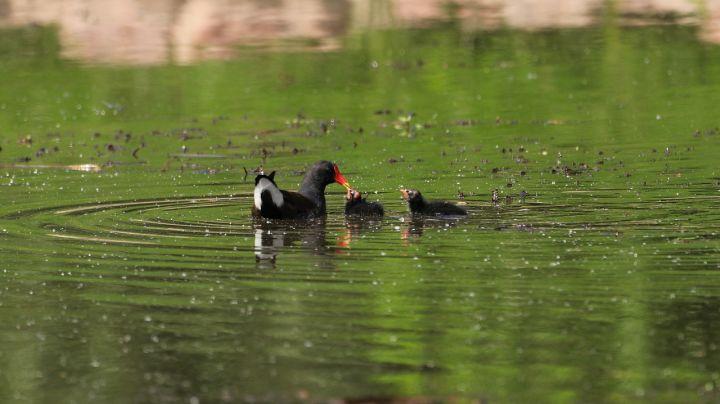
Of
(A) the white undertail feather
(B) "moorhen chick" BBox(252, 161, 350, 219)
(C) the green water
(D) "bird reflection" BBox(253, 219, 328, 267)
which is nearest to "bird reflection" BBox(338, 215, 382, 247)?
(C) the green water

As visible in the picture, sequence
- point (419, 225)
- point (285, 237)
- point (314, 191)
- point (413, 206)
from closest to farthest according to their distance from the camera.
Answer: point (285, 237)
point (419, 225)
point (413, 206)
point (314, 191)

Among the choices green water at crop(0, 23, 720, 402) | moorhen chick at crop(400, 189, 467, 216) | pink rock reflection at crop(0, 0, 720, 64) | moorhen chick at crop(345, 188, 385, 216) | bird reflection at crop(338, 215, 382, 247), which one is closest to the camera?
green water at crop(0, 23, 720, 402)

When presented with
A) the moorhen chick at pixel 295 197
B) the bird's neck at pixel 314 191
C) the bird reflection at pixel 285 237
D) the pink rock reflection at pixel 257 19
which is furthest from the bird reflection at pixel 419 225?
the pink rock reflection at pixel 257 19

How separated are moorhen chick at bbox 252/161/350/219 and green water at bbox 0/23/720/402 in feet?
0.92

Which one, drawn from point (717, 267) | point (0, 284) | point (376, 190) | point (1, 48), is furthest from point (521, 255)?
point (1, 48)

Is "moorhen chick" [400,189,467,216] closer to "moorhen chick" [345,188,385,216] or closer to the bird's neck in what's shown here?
"moorhen chick" [345,188,385,216]

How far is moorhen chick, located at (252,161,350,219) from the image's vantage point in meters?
14.7

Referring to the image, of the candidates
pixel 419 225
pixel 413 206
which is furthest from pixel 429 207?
pixel 419 225

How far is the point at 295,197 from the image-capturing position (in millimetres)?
15250

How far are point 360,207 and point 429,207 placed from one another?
0.74 meters

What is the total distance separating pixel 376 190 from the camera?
17.3 metres

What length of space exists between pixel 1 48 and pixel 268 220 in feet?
67.7

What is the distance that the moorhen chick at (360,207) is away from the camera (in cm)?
1491

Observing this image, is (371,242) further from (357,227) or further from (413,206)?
(413,206)
